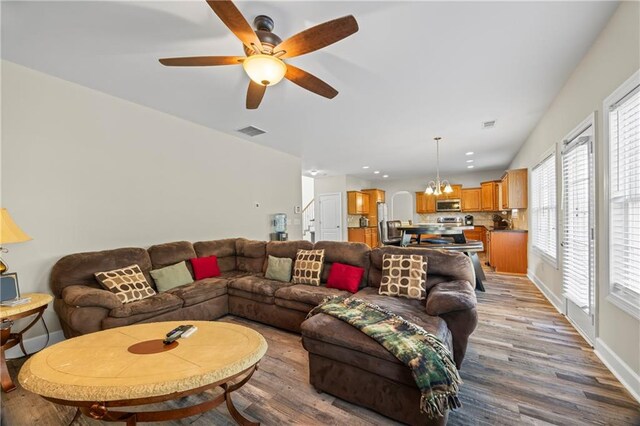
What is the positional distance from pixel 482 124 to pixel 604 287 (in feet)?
9.41

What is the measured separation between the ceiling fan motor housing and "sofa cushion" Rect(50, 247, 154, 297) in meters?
2.71

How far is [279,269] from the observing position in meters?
3.46

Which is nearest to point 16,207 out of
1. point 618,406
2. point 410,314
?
point 410,314

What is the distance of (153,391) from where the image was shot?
1.16 meters

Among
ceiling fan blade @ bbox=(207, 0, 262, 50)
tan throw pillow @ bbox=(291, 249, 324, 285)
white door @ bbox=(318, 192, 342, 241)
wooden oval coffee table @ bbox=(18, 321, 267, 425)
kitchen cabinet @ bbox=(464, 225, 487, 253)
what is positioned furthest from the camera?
white door @ bbox=(318, 192, 342, 241)

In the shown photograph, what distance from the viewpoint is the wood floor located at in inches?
65.2

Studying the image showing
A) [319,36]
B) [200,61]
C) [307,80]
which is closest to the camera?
[319,36]

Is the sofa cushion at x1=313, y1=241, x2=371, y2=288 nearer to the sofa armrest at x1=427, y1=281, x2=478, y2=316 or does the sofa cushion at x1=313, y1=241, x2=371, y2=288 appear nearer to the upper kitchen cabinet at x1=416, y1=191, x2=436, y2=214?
the sofa armrest at x1=427, y1=281, x2=478, y2=316

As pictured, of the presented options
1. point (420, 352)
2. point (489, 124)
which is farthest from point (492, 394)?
point (489, 124)

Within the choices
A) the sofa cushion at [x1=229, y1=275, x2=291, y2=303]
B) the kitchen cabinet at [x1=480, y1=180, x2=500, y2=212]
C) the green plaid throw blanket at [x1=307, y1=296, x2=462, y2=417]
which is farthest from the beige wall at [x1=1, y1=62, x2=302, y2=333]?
the kitchen cabinet at [x1=480, y1=180, x2=500, y2=212]

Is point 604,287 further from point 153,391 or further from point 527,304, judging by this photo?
point 153,391

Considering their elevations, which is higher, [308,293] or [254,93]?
[254,93]

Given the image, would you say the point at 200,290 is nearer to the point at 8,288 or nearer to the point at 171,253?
the point at 171,253

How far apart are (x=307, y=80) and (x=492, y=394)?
2.74m
